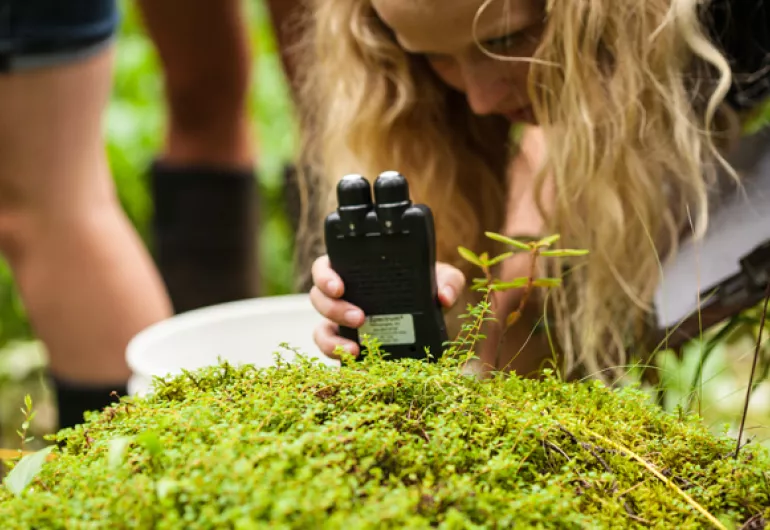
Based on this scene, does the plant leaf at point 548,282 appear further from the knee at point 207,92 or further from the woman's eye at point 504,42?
the knee at point 207,92

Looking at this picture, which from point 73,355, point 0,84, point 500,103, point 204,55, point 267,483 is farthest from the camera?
point 204,55

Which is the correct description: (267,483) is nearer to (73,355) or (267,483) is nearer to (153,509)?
(153,509)

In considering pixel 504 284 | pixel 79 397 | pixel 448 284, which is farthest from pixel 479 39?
pixel 79 397

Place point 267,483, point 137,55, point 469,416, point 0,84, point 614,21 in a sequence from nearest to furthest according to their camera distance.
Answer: point 267,483 < point 469,416 < point 614,21 < point 0,84 < point 137,55

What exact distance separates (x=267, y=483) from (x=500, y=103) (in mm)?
941

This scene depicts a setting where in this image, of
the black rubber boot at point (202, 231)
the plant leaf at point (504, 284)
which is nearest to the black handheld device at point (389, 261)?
the plant leaf at point (504, 284)

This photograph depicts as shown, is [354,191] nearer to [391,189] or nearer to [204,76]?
[391,189]

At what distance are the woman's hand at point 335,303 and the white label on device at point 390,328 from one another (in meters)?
0.01

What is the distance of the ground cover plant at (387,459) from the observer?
0.57 meters

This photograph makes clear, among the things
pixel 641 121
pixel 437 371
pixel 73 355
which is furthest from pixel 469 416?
pixel 73 355

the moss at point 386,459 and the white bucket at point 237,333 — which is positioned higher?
the moss at point 386,459

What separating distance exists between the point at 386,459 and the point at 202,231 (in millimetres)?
2032

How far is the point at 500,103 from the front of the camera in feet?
4.42

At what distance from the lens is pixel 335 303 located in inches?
41.1
